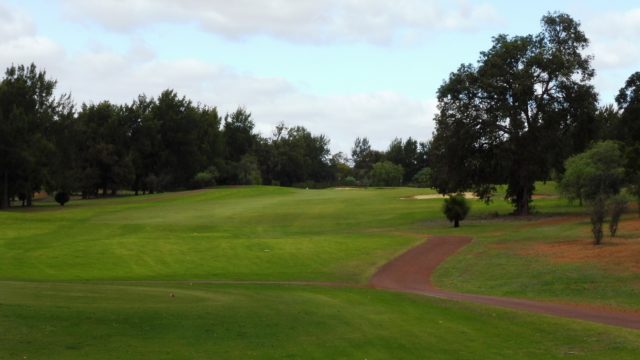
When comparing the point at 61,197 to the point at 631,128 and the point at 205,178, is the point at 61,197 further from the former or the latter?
the point at 631,128

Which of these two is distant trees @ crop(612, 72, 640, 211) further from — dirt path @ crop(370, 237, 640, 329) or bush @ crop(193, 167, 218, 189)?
bush @ crop(193, 167, 218, 189)

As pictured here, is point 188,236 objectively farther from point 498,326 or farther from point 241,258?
point 498,326

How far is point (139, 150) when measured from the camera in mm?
118125

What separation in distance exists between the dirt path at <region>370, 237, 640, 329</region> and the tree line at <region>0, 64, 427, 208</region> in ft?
190

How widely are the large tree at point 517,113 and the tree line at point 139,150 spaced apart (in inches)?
1989

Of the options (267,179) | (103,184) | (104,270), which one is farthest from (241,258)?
(267,179)

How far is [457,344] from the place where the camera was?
573 inches

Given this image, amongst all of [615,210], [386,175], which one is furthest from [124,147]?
[615,210]

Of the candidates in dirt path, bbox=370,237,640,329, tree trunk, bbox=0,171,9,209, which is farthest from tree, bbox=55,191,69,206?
dirt path, bbox=370,237,640,329

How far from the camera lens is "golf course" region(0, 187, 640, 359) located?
13.6 metres

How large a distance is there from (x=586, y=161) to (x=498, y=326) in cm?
4200

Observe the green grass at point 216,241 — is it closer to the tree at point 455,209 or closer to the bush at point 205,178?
the tree at point 455,209

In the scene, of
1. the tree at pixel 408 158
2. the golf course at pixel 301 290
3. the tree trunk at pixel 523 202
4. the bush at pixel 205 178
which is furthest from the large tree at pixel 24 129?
the tree at pixel 408 158

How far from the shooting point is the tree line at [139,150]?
82188mm
